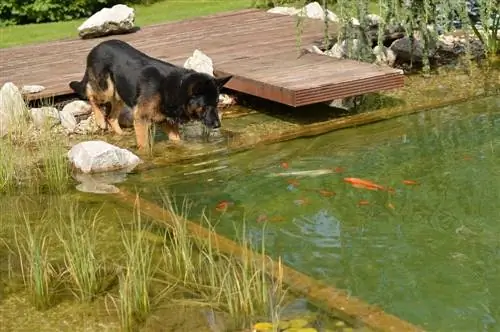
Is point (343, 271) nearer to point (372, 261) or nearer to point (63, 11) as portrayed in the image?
point (372, 261)

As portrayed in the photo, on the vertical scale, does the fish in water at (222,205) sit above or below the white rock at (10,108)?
below

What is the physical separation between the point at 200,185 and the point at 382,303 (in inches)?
97.1

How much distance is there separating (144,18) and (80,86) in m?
5.77

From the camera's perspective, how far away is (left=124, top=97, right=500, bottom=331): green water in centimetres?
489

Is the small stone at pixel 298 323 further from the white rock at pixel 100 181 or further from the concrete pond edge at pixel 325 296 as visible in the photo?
the white rock at pixel 100 181

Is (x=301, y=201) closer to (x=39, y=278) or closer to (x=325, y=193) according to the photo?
(x=325, y=193)

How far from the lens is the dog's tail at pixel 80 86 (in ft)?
27.9

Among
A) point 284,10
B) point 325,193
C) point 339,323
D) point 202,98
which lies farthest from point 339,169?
point 284,10

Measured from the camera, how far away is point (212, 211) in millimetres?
6301

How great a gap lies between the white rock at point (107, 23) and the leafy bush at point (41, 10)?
2.81m

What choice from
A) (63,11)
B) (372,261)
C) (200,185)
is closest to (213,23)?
(63,11)

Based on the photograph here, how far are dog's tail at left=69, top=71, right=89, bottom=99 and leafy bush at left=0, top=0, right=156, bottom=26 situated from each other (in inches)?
233

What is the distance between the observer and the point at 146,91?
7672mm

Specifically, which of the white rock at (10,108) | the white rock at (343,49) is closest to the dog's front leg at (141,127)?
the white rock at (10,108)
